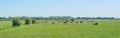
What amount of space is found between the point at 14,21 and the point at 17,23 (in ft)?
6.94

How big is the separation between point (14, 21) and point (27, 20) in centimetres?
1580

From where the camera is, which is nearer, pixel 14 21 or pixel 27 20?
pixel 14 21

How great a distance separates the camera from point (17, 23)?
81.6 metres

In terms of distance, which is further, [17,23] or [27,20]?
[27,20]

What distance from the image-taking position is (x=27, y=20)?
9881 centimetres

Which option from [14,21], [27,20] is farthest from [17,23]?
[27,20]

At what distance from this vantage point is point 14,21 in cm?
8319

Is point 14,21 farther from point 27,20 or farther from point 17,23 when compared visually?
point 27,20

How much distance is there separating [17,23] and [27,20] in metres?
17.2
